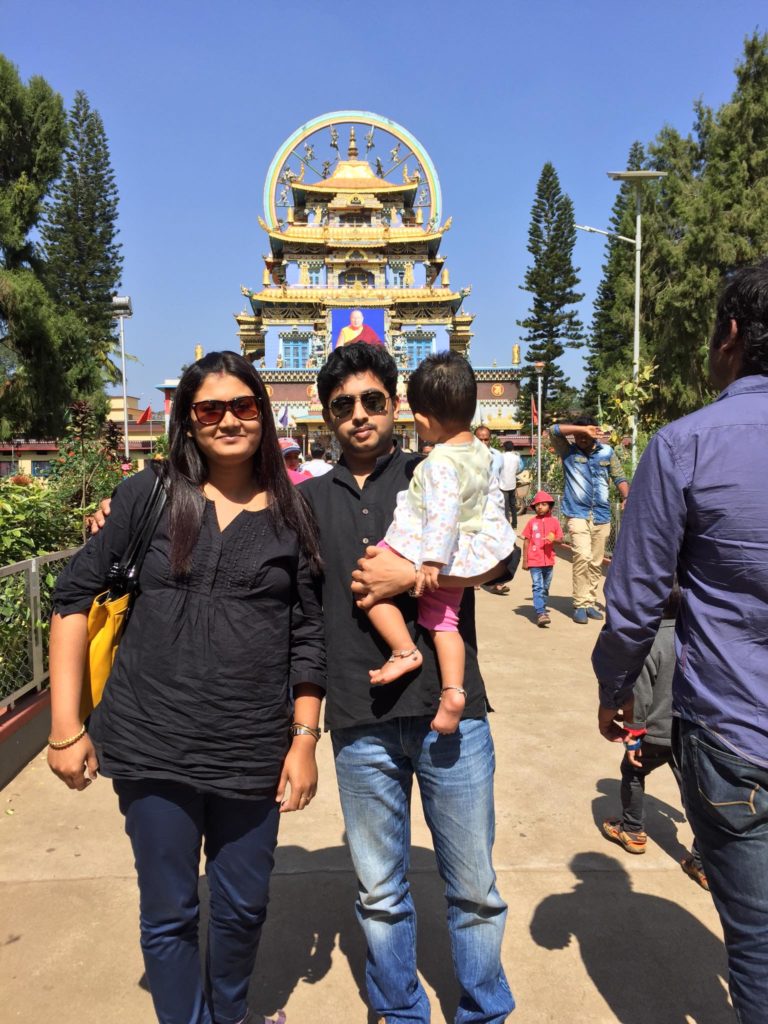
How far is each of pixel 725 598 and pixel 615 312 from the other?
3096 cm

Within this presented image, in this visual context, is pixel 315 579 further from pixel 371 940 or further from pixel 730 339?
pixel 730 339

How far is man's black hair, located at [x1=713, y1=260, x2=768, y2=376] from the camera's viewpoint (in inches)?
56.5

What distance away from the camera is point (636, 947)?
2271 mm

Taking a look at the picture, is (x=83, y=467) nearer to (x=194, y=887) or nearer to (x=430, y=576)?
(x=194, y=887)

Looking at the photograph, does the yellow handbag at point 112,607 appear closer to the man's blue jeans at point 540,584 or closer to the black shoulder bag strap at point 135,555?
the black shoulder bag strap at point 135,555

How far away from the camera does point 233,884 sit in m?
1.74

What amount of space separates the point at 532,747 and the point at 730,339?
115 inches

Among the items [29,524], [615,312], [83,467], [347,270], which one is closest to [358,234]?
[347,270]

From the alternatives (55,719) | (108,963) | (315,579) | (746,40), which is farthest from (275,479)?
(746,40)

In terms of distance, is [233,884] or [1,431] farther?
[1,431]

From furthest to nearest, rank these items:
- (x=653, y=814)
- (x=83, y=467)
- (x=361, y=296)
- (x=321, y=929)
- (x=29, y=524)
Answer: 1. (x=361, y=296)
2. (x=83, y=467)
3. (x=29, y=524)
4. (x=653, y=814)
5. (x=321, y=929)

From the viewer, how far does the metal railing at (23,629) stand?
3820mm

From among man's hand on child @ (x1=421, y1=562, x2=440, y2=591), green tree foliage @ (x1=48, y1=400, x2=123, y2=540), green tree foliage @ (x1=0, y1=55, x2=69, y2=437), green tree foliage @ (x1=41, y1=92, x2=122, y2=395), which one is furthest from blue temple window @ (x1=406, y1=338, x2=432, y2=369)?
man's hand on child @ (x1=421, y1=562, x2=440, y2=591)

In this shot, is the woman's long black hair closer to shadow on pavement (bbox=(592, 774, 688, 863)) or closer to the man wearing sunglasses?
the man wearing sunglasses
